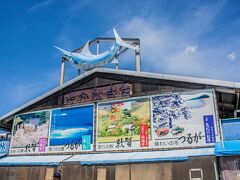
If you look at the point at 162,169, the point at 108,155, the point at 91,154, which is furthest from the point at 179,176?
the point at 91,154

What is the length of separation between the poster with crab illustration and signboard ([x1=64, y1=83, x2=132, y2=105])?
221 cm

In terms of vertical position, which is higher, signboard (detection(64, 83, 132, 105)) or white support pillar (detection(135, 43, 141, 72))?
white support pillar (detection(135, 43, 141, 72))

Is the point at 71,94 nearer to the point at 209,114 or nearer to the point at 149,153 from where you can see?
the point at 149,153

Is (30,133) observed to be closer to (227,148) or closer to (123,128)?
(123,128)

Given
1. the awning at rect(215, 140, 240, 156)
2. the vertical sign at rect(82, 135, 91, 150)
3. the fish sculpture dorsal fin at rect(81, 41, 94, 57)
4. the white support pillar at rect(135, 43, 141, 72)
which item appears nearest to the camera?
the awning at rect(215, 140, 240, 156)

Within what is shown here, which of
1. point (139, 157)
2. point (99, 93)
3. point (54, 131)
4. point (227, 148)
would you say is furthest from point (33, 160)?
point (227, 148)

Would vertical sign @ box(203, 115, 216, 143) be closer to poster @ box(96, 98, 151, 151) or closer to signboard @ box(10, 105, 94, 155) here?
poster @ box(96, 98, 151, 151)

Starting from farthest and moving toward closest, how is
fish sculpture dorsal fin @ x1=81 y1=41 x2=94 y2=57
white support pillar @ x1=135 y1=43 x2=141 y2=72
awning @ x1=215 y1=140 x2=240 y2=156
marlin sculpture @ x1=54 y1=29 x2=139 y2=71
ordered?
1. fish sculpture dorsal fin @ x1=81 y1=41 x2=94 y2=57
2. marlin sculpture @ x1=54 y1=29 x2=139 y2=71
3. white support pillar @ x1=135 y1=43 x2=141 y2=72
4. awning @ x1=215 y1=140 x2=240 y2=156

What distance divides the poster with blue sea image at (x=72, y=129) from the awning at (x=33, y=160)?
0.74 m

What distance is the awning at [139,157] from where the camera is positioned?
12680 millimetres

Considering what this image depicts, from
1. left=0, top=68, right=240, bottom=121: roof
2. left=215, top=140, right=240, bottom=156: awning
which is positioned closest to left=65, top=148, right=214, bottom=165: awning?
left=215, top=140, right=240, bottom=156: awning

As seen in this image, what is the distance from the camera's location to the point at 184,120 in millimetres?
14062

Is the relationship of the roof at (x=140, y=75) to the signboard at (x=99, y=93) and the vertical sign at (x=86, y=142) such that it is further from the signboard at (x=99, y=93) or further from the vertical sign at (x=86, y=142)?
the vertical sign at (x=86, y=142)

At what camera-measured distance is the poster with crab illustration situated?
44.1 feet
